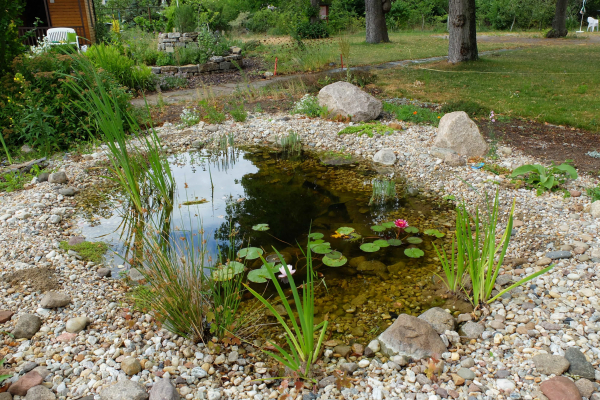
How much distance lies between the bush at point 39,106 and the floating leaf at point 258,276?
3211 millimetres

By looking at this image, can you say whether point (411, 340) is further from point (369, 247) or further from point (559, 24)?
point (559, 24)

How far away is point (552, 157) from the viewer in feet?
14.9

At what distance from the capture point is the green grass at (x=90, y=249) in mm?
3065

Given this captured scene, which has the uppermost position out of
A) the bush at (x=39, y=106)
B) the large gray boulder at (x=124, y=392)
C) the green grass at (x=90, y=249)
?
the bush at (x=39, y=106)

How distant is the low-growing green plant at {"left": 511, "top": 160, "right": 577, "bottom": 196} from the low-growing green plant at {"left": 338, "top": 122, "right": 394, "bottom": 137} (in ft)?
6.07

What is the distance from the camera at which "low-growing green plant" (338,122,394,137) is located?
18.1ft

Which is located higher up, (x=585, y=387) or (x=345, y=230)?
(x=345, y=230)

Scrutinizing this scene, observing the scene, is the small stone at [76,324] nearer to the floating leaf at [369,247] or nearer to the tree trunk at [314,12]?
the floating leaf at [369,247]

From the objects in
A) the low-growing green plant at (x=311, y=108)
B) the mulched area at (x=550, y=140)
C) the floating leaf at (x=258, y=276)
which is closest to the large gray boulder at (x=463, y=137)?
the mulched area at (x=550, y=140)

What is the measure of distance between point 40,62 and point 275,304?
462 centimetres

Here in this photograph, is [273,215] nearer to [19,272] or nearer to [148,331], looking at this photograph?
[148,331]

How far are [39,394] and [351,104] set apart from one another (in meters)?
5.07

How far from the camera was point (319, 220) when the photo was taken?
3.67 metres

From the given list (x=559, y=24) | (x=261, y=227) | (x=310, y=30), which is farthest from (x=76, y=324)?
(x=559, y=24)
